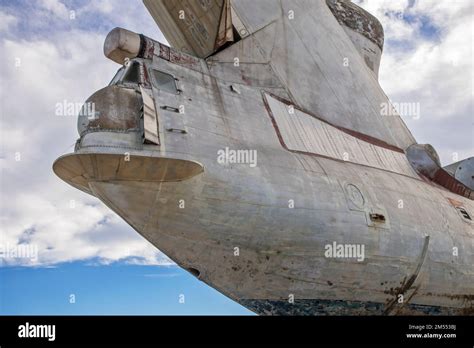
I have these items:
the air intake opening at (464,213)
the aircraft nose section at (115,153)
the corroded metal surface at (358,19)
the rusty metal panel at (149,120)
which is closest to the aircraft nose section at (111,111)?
the aircraft nose section at (115,153)

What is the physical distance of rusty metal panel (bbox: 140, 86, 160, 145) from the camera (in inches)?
372

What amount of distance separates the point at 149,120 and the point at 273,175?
2.94m

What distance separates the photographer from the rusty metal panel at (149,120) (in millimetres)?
9453

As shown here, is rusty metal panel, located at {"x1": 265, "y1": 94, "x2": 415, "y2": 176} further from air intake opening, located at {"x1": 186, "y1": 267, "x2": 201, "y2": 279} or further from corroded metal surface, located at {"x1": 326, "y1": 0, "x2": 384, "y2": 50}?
corroded metal surface, located at {"x1": 326, "y1": 0, "x2": 384, "y2": 50}

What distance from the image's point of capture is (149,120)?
975 cm

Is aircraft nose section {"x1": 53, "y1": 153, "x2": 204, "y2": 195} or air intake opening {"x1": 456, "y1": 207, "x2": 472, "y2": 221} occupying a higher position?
aircraft nose section {"x1": 53, "y1": 153, "x2": 204, "y2": 195}

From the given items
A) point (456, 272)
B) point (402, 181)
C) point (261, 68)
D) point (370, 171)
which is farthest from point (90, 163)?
point (456, 272)

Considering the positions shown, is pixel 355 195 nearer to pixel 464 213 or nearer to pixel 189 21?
pixel 464 213

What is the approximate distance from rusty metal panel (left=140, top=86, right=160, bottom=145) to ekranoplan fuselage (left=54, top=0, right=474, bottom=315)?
3 centimetres

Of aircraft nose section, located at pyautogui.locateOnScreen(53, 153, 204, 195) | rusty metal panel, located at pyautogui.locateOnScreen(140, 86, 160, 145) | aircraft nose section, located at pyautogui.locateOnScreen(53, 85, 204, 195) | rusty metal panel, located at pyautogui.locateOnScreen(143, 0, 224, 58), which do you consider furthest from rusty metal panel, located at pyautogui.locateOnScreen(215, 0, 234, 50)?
aircraft nose section, located at pyautogui.locateOnScreen(53, 153, 204, 195)

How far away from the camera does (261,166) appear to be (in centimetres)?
1094

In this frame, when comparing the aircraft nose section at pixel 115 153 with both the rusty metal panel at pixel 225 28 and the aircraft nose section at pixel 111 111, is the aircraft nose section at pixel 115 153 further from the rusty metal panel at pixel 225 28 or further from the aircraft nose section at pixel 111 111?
the rusty metal panel at pixel 225 28

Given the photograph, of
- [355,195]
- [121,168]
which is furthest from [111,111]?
[355,195]

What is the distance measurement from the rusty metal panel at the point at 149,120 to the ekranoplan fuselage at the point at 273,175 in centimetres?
3
